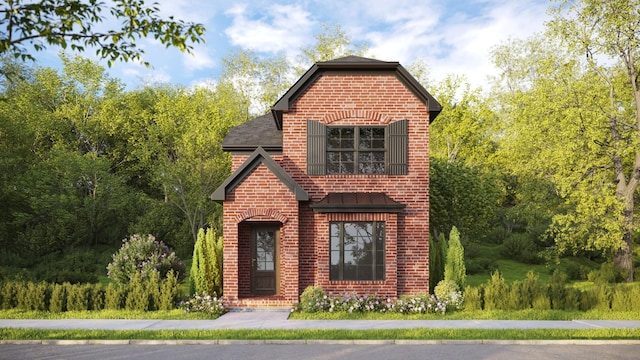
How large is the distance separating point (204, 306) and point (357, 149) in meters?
7.16

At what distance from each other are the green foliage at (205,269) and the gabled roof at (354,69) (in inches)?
201

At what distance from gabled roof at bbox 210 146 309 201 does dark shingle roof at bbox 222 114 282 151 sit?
1885 mm

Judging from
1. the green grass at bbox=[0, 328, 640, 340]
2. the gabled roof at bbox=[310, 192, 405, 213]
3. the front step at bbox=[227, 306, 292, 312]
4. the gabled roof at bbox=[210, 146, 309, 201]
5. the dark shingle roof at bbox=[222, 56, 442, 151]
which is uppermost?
the dark shingle roof at bbox=[222, 56, 442, 151]

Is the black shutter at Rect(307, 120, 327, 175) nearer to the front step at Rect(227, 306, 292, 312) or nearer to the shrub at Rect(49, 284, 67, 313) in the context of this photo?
A: the front step at Rect(227, 306, 292, 312)

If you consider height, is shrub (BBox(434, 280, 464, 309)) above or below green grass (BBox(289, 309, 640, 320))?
above

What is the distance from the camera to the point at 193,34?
→ 826 cm

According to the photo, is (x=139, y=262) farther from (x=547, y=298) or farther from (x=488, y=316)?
(x=547, y=298)

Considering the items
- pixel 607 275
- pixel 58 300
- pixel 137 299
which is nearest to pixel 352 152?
pixel 137 299

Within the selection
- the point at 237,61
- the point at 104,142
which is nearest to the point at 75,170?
the point at 104,142

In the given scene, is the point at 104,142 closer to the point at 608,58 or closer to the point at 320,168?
the point at 320,168

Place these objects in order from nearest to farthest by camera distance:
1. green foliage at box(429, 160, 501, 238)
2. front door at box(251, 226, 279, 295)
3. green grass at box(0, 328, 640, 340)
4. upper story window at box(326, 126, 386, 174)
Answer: green grass at box(0, 328, 640, 340)
upper story window at box(326, 126, 386, 174)
front door at box(251, 226, 279, 295)
green foliage at box(429, 160, 501, 238)

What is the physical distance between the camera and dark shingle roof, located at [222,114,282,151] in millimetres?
17672

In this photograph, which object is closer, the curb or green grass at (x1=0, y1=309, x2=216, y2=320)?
the curb

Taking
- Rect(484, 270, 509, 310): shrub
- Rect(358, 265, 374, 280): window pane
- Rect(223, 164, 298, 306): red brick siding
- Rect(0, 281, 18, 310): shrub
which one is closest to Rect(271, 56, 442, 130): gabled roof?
Rect(223, 164, 298, 306): red brick siding
